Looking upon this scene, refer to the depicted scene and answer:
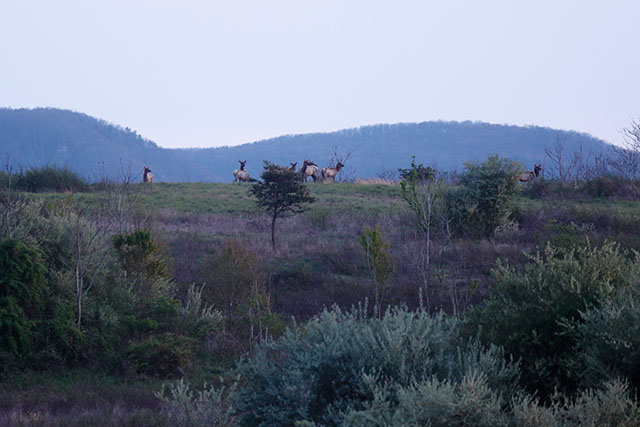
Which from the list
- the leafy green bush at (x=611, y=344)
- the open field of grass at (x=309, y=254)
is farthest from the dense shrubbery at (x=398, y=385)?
the open field of grass at (x=309, y=254)

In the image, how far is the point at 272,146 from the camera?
135m

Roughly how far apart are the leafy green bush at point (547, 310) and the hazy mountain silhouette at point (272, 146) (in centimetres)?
9067

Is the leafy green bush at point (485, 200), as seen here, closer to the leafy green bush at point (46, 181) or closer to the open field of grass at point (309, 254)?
the open field of grass at point (309, 254)

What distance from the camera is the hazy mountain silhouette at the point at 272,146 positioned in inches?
4122

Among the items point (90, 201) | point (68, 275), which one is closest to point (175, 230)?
point (90, 201)

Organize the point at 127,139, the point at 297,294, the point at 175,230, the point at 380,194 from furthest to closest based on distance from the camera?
the point at 127,139 < the point at 380,194 < the point at 175,230 < the point at 297,294

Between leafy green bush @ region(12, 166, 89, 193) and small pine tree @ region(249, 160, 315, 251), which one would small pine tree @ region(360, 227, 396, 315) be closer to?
small pine tree @ region(249, 160, 315, 251)

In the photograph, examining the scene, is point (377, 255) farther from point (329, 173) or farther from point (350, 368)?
point (329, 173)

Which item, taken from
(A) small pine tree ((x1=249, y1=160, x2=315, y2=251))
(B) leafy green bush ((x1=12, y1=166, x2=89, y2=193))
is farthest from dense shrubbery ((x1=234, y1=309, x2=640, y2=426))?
(B) leafy green bush ((x1=12, y1=166, x2=89, y2=193))

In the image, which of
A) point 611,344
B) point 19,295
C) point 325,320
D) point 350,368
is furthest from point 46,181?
point 611,344

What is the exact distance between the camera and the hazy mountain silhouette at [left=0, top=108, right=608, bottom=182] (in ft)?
343

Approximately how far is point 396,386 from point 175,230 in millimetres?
17488

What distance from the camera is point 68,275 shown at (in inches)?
423

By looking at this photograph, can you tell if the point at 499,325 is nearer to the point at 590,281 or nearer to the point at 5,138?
the point at 590,281
